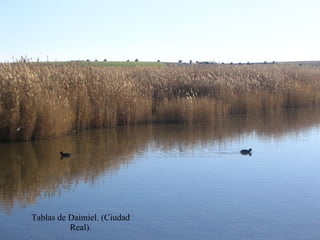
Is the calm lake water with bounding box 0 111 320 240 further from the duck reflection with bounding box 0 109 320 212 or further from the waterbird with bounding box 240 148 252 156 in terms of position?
the waterbird with bounding box 240 148 252 156

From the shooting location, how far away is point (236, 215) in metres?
7.24

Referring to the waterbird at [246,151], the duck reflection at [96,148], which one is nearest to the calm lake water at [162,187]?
the duck reflection at [96,148]

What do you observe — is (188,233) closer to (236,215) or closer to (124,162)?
(236,215)

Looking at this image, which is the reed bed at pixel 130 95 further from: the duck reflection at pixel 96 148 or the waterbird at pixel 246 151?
the waterbird at pixel 246 151

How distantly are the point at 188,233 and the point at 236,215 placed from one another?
96 centimetres

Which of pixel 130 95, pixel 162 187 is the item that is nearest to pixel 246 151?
pixel 162 187

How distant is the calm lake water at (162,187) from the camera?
678 cm

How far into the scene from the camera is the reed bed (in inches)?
519

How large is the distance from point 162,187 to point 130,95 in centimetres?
810

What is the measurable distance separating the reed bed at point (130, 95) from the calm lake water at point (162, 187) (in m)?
0.67

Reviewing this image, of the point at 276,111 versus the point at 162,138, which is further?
the point at 276,111

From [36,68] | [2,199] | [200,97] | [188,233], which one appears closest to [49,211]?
[2,199]

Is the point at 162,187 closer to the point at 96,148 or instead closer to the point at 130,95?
the point at 96,148

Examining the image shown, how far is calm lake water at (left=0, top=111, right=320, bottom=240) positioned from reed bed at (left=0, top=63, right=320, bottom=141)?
0.67m
